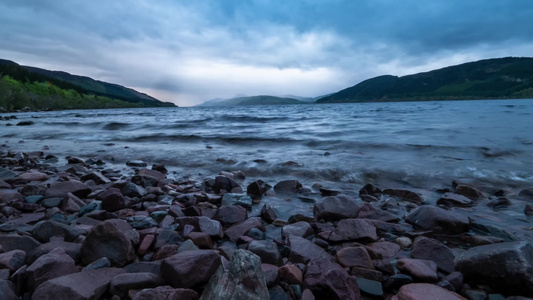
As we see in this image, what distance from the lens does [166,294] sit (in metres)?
1.46

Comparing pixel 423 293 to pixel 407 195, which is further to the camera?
pixel 407 195

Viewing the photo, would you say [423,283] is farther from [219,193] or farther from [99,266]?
[219,193]

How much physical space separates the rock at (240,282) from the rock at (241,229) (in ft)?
3.81

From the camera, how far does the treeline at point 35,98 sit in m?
52.6

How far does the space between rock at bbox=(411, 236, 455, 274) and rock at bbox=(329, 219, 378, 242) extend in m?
0.37

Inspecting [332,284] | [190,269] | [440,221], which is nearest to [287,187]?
[440,221]

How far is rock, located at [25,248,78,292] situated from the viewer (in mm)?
1638

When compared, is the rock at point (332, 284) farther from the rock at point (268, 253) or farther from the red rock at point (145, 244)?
the red rock at point (145, 244)

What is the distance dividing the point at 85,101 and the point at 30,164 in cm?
10235

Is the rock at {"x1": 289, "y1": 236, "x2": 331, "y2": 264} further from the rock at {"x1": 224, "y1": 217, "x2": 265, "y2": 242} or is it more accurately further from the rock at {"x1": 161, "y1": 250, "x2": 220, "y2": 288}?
the rock at {"x1": 161, "y1": 250, "x2": 220, "y2": 288}

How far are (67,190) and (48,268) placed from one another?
258 centimetres

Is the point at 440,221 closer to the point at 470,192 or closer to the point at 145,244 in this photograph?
the point at 470,192

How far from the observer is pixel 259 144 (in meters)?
10.3

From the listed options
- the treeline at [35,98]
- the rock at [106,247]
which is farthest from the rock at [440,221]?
the treeline at [35,98]
